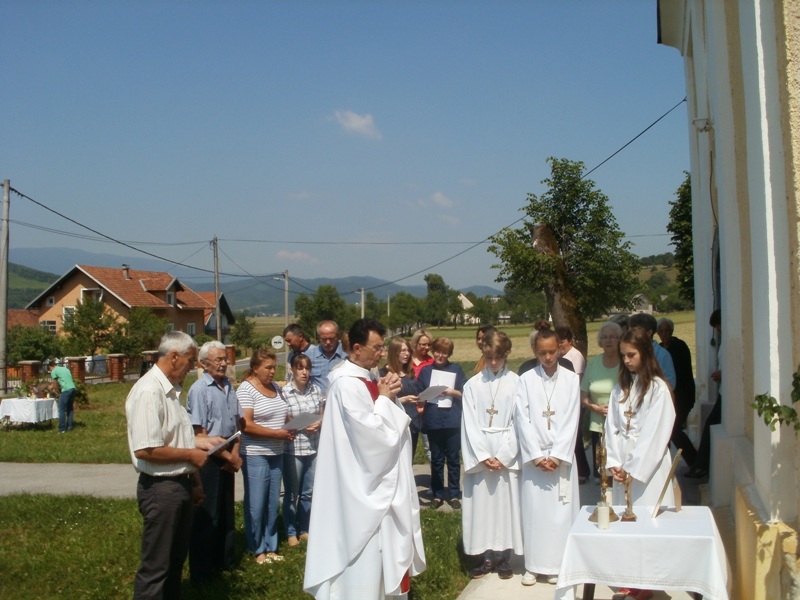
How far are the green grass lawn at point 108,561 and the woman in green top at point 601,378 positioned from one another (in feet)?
5.42

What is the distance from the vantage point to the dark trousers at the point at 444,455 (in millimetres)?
8617

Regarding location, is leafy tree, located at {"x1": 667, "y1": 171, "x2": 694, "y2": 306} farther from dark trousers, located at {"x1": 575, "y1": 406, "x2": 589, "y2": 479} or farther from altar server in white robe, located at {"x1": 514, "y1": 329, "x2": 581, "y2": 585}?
altar server in white robe, located at {"x1": 514, "y1": 329, "x2": 581, "y2": 585}

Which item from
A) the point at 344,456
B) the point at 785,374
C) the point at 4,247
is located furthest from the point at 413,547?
the point at 4,247

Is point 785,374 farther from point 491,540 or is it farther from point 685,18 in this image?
point 685,18

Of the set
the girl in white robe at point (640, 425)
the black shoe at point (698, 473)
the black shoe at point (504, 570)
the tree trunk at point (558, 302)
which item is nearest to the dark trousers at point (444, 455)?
the black shoe at point (504, 570)

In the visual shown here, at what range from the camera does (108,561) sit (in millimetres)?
7312

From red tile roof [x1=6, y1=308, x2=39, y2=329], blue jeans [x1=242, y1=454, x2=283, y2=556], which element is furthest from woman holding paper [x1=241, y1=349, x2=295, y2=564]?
red tile roof [x1=6, y1=308, x2=39, y2=329]

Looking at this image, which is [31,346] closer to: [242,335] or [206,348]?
[242,335]

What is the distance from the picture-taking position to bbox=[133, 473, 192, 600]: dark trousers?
16.4ft

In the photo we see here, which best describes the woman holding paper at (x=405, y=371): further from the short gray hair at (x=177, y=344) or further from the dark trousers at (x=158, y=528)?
the dark trousers at (x=158, y=528)

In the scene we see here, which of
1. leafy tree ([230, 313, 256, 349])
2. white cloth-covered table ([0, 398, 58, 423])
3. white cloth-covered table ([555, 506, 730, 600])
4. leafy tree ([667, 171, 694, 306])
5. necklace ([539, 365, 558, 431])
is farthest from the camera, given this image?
leafy tree ([230, 313, 256, 349])

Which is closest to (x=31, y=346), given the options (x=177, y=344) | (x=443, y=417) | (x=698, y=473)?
(x=443, y=417)

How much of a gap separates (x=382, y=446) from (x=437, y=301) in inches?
3536

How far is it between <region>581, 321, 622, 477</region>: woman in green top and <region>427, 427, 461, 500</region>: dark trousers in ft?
4.53
